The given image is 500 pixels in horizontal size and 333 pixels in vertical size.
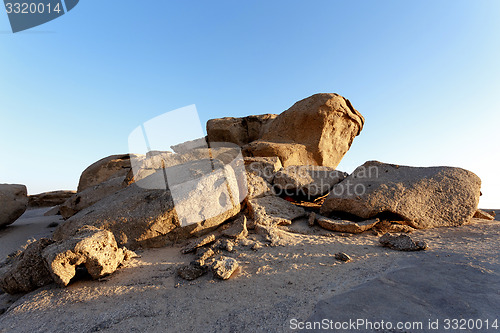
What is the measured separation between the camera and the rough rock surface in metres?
2.56

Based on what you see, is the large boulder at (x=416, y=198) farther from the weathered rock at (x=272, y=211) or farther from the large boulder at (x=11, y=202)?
the large boulder at (x=11, y=202)

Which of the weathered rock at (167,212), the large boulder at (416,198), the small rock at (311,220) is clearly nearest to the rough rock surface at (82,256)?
the weathered rock at (167,212)

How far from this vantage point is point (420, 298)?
2.09 m

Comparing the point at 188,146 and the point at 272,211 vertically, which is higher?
the point at 188,146

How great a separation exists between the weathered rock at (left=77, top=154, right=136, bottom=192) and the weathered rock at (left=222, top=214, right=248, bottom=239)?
29.9 ft

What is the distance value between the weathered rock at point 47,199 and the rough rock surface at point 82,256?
1179 cm

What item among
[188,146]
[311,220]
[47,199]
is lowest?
[311,220]

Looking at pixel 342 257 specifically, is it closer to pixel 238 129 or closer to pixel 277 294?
pixel 277 294

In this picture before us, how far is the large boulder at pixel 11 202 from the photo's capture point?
6562mm

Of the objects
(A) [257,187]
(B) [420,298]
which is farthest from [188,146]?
(B) [420,298]

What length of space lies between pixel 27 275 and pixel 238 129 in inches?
349

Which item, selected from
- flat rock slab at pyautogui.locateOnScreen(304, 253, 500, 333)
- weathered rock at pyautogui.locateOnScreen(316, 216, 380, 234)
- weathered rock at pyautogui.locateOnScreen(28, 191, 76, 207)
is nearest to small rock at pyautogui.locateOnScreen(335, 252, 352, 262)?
flat rock slab at pyautogui.locateOnScreen(304, 253, 500, 333)

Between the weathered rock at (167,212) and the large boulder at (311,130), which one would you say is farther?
the large boulder at (311,130)

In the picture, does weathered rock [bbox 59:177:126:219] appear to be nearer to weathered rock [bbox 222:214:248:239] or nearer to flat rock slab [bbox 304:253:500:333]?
weathered rock [bbox 222:214:248:239]
